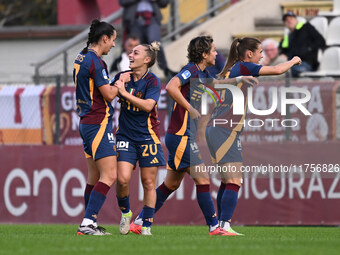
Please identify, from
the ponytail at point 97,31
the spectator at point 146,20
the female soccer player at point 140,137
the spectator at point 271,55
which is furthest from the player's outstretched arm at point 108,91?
the spectator at point 146,20

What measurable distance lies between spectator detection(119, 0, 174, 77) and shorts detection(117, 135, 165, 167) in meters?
7.18

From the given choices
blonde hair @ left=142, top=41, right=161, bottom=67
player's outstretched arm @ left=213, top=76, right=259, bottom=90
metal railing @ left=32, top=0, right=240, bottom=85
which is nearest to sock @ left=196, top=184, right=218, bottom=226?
player's outstretched arm @ left=213, top=76, right=259, bottom=90

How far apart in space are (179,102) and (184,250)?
229cm

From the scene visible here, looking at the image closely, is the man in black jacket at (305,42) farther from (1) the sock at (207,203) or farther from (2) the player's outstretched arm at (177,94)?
(2) the player's outstretched arm at (177,94)

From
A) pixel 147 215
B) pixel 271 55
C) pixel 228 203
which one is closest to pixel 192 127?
pixel 228 203

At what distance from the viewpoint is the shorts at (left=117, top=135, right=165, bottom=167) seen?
10797 mm

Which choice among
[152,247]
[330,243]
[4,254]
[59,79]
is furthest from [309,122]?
[4,254]

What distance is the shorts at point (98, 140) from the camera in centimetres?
1060

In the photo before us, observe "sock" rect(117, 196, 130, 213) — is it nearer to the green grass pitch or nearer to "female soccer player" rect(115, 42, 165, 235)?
"female soccer player" rect(115, 42, 165, 235)

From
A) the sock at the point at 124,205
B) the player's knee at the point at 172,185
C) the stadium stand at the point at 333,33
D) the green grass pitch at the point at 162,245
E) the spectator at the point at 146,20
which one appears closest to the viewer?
the green grass pitch at the point at 162,245

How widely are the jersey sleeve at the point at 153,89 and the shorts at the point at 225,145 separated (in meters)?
0.74

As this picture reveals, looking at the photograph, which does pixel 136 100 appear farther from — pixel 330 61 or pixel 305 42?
pixel 330 61

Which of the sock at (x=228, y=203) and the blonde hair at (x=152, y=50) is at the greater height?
the blonde hair at (x=152, y=50)

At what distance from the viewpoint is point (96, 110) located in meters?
10.6
